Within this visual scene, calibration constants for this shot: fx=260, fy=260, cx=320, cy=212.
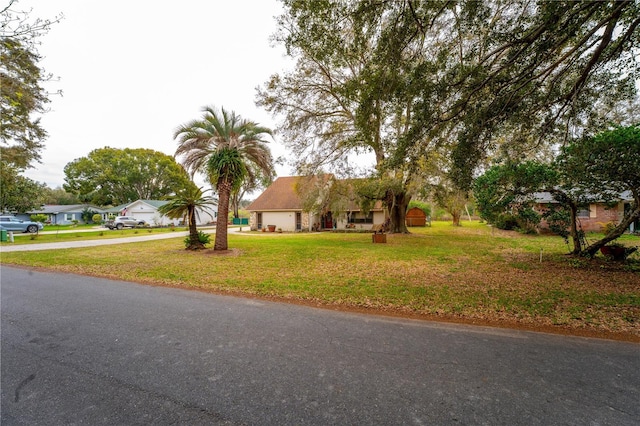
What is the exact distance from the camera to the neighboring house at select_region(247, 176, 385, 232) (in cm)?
2467

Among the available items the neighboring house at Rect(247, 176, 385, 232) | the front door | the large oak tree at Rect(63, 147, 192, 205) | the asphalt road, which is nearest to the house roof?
the neighboring house at Rect(247, 176, 385, 232)

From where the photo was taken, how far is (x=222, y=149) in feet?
38.4

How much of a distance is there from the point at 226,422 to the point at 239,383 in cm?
53

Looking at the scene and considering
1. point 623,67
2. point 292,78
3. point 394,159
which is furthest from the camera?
point 292,78

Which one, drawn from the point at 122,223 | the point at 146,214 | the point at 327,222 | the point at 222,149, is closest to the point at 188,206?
the point at 222,149

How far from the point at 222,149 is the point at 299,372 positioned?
35.3 ft

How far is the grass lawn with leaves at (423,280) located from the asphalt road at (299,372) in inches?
28.0

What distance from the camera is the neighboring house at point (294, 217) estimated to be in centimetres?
2467

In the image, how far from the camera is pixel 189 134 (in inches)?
464

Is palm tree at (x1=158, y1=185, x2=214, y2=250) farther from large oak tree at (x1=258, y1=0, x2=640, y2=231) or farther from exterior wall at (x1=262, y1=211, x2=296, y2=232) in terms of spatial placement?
exterior wall at (x1=262, y1=211, x2=296, y2=232)

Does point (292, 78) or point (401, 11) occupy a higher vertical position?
point (292, 78)

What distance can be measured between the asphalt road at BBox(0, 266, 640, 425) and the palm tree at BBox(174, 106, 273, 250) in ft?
25.8

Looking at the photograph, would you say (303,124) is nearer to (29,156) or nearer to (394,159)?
(394,159)

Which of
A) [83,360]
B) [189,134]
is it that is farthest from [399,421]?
[189,134]
